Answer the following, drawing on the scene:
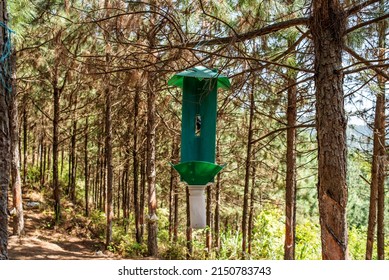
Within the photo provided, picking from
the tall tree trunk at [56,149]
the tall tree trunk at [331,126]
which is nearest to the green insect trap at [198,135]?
the tall tree trunk at [331,126]

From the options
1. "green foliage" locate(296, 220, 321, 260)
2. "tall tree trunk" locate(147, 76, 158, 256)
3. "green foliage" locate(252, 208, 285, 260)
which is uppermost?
"tall tree trunk" locate(147, 76, 158, 256)

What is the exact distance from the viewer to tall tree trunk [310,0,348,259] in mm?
3037

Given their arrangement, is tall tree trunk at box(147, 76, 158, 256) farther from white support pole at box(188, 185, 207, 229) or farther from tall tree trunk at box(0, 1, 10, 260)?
white support pole at box(188, 185, 207, 229)

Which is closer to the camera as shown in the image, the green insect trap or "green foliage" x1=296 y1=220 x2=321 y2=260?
the green insect trap

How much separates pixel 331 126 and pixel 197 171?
3.55ft

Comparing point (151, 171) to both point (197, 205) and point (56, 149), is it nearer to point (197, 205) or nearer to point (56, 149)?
point (56, 149)

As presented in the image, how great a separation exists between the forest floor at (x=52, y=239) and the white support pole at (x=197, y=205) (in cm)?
670

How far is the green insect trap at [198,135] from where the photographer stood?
296 centimetres

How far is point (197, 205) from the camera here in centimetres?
301

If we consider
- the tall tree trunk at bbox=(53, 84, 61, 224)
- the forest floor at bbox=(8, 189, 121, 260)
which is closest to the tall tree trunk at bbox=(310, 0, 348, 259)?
the forest floor at bbox=(8, 189, 121, 260)

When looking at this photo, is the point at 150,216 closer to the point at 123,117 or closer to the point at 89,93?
the point at 123,117

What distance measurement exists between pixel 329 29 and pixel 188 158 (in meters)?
1.49

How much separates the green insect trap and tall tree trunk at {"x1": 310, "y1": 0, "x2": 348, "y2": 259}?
0.80 meters

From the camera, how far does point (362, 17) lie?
3734mm
